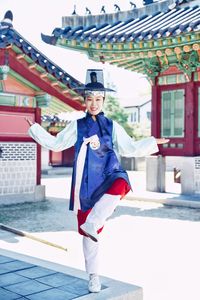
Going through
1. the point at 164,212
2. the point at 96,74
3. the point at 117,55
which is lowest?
the point at 164,212

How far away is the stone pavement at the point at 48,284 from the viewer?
3.80 metres

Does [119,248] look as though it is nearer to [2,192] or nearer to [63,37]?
[2,192]

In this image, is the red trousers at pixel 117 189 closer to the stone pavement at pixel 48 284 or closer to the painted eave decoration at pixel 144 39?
the stone pavement at pixel 48 284

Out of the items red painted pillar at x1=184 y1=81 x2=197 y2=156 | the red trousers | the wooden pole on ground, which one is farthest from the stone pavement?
red painted pillar at x1=184 y1=81 x2=197 y2=156

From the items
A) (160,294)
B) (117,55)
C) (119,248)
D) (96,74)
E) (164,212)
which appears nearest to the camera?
(96,74)

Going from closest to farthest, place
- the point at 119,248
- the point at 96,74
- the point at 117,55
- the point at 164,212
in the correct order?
the point at 96,74
the point at 119,248
the point at 164,212
the point at 117,55

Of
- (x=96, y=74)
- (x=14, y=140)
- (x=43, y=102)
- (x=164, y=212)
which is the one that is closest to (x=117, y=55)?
(x=43, y=102)

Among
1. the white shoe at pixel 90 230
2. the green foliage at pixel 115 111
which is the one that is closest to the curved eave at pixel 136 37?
the white shoe at pixel 90 230

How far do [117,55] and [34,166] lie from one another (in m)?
3.98

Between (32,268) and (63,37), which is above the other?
(63,37)

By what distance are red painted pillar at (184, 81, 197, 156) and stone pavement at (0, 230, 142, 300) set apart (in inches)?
318

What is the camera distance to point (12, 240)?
6953mm

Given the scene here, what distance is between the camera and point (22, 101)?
36.6 ft

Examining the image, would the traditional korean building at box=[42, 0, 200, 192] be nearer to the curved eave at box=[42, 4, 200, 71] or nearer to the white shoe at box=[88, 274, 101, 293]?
the curved eave at box=[42, 4, 200, 71]
